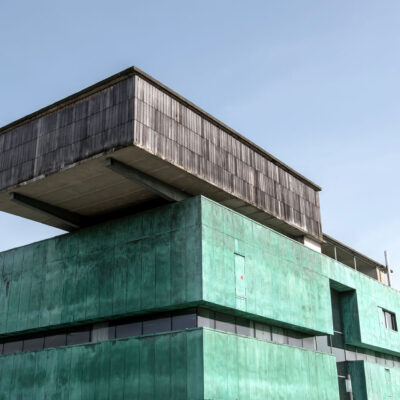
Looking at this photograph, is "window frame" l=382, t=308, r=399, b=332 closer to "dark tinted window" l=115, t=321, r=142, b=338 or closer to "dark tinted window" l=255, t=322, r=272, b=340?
"dark tinted window" l=255, t=322, r=272, b=340

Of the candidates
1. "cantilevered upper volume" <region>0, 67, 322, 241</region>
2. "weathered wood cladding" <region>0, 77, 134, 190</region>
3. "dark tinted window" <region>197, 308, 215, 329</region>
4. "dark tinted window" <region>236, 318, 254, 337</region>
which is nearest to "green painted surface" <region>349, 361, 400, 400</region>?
"dark tinted window" <region>236, 318, 254, 337</region>

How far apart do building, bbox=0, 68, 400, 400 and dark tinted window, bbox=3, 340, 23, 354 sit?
8cm

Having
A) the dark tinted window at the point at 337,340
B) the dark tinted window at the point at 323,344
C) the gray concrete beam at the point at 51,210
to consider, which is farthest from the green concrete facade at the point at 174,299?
the dark tinted window at the point at 337,340

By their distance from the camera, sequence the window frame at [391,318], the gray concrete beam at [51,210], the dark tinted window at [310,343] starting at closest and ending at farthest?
the gray concrete beam at [51,210] → the dark tinted window at [310,343] → the window frame at [391,318]

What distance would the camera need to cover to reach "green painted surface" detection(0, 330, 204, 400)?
24125 mm

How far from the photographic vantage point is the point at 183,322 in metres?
25.9

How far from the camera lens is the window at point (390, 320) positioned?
1634 inches

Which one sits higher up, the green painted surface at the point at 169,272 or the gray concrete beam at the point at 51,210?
the gray concrete beam at the point at 51,210

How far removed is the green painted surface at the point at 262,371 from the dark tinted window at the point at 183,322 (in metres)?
1.31

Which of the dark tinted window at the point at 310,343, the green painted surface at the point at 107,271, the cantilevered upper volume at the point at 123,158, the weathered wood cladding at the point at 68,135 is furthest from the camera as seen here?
the dark tinted window at the point at 310,343

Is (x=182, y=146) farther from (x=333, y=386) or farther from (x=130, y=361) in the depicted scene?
(x=333, y=386)

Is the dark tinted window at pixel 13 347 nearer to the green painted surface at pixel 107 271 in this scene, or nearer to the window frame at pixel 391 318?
the green painted surface at pixel 107 271

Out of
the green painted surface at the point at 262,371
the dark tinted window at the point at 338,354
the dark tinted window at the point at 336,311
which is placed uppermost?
the dark tinted window at the point at 336,311

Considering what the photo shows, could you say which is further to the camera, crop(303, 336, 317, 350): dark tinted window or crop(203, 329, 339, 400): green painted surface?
Answer: crop(303, 336, 317, 350): dark tinted window
